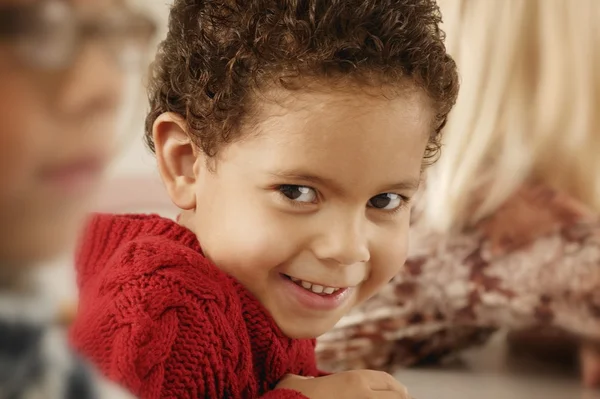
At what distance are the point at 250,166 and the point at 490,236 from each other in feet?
3.02

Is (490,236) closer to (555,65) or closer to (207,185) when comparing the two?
(555,65)

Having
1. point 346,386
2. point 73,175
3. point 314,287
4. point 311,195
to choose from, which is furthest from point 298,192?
point 73,175

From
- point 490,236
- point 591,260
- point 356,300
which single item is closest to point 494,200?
point 490,236

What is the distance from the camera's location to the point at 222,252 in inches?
37.0

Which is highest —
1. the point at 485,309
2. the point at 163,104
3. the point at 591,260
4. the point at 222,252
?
the point at 163,104

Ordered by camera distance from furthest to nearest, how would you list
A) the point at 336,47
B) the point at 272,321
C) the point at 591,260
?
1. the point at 591,260
2. the point at 272,321
3. the point at 336,47

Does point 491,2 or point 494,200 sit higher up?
point 491,2

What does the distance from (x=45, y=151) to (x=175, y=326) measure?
51 cm

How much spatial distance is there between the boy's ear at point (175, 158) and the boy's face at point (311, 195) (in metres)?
0.02

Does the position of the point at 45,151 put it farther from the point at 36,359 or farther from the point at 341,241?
the point at 341,241

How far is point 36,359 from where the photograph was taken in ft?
1.19

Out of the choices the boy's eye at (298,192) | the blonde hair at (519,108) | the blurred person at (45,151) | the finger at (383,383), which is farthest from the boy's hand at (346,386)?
the blonde hair at (519,108)

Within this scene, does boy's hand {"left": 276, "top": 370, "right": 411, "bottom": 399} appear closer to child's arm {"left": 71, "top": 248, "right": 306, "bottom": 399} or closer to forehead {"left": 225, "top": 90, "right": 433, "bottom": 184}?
child's arm {"left": 71, "top": 248, "right": 306, "bottom": 399}

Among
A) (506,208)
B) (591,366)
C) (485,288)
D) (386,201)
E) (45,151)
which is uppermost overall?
(45,151)
